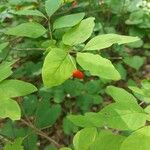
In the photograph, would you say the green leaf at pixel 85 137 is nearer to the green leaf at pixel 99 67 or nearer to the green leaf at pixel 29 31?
the green leaf at pixel 99 67

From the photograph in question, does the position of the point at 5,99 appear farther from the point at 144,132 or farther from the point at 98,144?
the point at 144,132

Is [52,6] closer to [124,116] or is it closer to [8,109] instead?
[8,109]

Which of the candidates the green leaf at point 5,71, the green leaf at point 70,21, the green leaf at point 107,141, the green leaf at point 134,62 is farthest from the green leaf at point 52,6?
the green leaf at point 134,62

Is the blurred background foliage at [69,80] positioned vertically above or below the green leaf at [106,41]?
below

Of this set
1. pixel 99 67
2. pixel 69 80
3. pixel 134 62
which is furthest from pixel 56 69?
pixel 134 62

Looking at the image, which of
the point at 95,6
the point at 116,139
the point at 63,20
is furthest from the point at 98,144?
the point at 95,6

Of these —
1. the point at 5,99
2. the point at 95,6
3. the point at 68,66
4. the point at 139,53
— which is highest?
the point at 68,66

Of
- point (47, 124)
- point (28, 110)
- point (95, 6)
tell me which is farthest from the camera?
point (95, 6)
